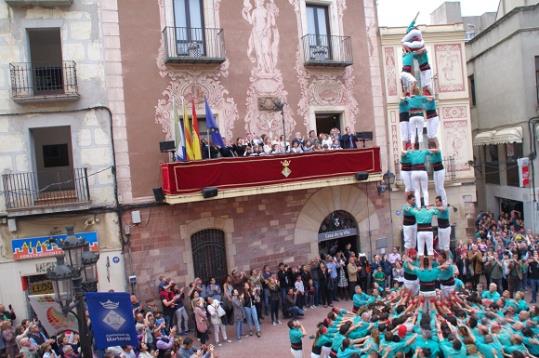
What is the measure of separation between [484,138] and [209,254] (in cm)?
1548

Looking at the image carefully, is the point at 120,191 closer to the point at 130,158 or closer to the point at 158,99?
the point at 130,158

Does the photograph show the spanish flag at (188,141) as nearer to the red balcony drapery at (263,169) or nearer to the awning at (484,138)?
the red balcony drapery at (263,169)

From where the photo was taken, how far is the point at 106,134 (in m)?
16.0

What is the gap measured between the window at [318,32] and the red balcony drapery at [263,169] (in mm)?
4024

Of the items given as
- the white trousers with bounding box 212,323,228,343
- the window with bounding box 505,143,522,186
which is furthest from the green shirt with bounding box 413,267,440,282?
the window with bounding box 505,143,522,186

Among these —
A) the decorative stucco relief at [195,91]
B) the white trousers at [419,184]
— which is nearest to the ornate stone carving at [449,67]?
the decorative stucco relief at [195,91]

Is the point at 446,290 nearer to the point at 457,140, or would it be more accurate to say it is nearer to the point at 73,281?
the point at 73,281

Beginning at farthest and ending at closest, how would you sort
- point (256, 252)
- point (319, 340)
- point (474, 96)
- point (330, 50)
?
point (474, 96) → point (330, 50) → point (256, 252) → point (319, 340)

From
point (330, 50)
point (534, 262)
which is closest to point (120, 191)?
point (330, 50)

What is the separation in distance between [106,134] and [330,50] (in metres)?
8.81

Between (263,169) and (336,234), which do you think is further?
(336,234)

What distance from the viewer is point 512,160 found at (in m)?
24.8

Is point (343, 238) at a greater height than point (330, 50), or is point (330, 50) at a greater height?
point (330, 50)

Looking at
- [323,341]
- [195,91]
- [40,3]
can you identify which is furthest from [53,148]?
[323,341]
